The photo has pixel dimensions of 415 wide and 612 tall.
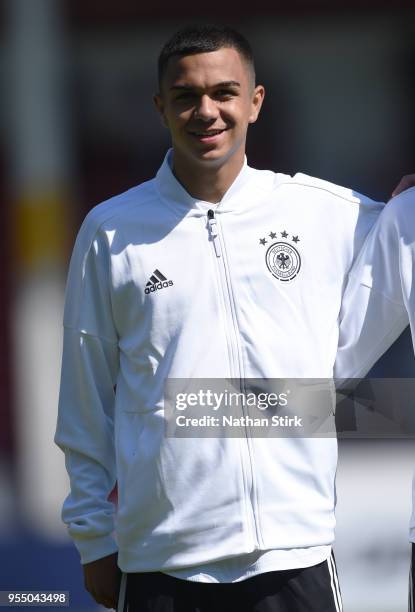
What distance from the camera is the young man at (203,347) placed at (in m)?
2.24

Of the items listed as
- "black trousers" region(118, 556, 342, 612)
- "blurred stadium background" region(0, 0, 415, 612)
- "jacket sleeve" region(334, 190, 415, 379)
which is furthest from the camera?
"blurred stadium background" region(0, 0, 415, 612)

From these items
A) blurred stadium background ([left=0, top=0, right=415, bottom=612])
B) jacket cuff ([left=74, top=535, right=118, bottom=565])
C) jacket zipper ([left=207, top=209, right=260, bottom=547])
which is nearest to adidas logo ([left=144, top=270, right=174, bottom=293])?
jacket zipper ([left=207, top=209, right=260, bottom=547])

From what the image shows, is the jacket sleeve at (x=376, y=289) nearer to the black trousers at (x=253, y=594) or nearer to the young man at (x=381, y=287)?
the young man at (x=381, y=287)

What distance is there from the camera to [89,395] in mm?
2400

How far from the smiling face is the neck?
15 millimetres

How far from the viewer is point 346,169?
6.50m

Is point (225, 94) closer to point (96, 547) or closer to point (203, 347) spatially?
point (203, 347)

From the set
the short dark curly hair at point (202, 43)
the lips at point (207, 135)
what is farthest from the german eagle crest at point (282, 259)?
the short dark curly hair at point (202, 43)

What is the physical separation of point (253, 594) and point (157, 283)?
23.4 inches

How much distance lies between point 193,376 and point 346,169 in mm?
4373

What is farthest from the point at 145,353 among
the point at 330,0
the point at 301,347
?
the point at 330,0

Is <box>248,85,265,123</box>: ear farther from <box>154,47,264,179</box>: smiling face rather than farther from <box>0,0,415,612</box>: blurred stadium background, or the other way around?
<box>0,0,415,612</box>: blurred stadium background

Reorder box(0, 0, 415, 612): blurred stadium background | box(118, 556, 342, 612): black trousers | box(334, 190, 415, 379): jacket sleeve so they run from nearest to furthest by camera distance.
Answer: box(118, 556, 342, 612): black trousers
box(334, 190, 415, 379): jacket sleeve
box(0, 0, 415, 612): blurred stadium background

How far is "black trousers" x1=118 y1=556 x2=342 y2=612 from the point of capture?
224cm
